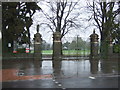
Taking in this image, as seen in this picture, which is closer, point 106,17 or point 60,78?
point 60,78

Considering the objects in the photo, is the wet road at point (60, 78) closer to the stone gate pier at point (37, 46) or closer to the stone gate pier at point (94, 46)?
the stone gate pier at point (37, 46)

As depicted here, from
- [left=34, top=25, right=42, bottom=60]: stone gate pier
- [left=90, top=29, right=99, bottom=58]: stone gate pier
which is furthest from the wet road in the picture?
[left=90, top=29, right=99, bottom=58]: stone gate pier

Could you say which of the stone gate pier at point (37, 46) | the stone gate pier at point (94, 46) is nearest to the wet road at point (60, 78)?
the stone gate pier at point (37, 46)

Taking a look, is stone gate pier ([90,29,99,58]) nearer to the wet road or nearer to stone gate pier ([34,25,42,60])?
stone gate pier ([34,25,42,60])

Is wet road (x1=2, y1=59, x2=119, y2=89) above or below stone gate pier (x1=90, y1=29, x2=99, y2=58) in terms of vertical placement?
below

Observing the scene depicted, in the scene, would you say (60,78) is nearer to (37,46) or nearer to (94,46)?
(37,46)

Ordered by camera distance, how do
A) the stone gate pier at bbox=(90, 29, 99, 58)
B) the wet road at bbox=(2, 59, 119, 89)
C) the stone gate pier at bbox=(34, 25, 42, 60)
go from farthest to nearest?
the stone gate pier at bbox=(90, 29, 99, 58) < the stone gate pier at bbox=(34, 25, 42, 60) < the wet road at bbox=(2, 59, 119, 89)

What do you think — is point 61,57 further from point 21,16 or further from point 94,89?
point 94,89

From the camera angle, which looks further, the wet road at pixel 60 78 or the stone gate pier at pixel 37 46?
the stone gate pier at pixel 37 46

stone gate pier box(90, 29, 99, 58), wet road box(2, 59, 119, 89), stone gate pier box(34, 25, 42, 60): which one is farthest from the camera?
stone gate pier box(90, 29, 99, 58)

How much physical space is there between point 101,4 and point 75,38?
8.22 metres

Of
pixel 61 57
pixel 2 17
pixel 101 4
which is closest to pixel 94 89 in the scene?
pixel 61 57

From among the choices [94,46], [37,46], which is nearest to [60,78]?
[37,46]

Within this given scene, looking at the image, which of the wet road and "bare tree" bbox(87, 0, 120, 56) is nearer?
the wet road
